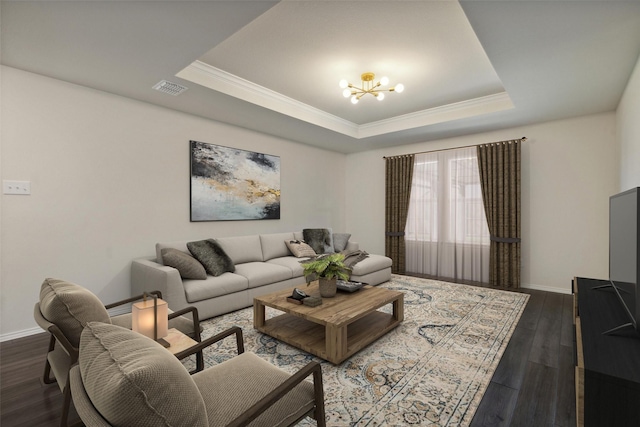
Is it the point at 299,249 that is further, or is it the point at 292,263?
the point at 299,249

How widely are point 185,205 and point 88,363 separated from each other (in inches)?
137

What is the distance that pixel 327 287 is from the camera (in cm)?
291

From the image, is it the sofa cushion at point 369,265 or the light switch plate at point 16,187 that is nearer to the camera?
the light switch plate at point 16,187

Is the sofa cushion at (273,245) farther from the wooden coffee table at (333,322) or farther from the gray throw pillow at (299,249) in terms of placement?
the wooden coffee table at (333,322)

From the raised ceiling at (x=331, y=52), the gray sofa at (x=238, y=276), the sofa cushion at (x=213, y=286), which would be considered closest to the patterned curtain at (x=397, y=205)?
the gray sofa at (x=238, y=276)

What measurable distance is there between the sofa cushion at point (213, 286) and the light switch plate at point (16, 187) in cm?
A: 171

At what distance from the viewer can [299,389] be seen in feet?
4.64

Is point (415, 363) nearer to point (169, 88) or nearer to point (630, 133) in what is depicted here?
point (630, 133)

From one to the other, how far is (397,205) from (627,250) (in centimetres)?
413

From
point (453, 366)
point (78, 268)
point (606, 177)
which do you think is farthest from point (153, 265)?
point (606, 177)

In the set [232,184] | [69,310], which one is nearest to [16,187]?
[69,310]

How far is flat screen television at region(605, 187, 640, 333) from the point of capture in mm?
1656

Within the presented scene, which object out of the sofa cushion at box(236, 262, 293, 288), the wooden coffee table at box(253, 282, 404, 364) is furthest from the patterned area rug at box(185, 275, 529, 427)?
the sofa cushion at box(236, 262, 293, 288)

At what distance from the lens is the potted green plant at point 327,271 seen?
111 inches
